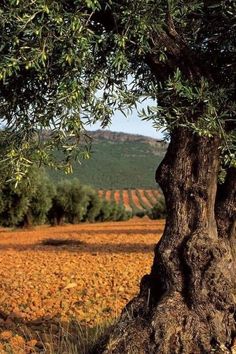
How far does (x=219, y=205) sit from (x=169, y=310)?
55.1 inches

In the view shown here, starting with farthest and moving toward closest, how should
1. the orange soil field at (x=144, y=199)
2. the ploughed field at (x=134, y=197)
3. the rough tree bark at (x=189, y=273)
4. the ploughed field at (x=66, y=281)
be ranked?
the orange soil field at (x=144, y=199) → the ploughed field at (x=134, y=197) → the ploughed field at (x=66, y=281) → the rough tree bark at (x=189, y=273)

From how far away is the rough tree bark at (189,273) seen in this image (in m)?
5.35

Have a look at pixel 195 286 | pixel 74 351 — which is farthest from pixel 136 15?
pixel 74 351

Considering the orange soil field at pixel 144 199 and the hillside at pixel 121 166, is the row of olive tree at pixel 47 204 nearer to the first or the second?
the orange soil field at pixel 144 199

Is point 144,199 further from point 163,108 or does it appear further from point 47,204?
point 163,108

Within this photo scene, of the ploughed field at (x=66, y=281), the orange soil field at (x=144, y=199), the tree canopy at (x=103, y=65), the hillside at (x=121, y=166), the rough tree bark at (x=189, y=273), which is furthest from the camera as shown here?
the hillside at (x=121, y=166)

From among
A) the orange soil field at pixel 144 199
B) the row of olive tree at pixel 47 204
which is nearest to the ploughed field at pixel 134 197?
the orange soil field at pixel 144 199

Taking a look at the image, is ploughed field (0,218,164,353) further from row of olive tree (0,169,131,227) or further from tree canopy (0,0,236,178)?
row of olive tree (0,169,131,227)

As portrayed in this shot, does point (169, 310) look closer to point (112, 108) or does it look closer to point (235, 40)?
point (112, 108)

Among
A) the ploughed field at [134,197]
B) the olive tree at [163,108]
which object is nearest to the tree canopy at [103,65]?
the olive tree at [163,108]

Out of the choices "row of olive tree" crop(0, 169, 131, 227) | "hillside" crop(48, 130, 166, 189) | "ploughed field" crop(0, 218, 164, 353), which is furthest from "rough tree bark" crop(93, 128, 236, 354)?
"hillside" crop(48, 130, 166, 189)

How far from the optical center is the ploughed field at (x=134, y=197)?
90.9 metres

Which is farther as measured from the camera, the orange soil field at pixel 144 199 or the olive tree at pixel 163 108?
the orange soil field at pixel 144 199

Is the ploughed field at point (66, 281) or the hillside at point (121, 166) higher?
the hillside at point (121, 166)
